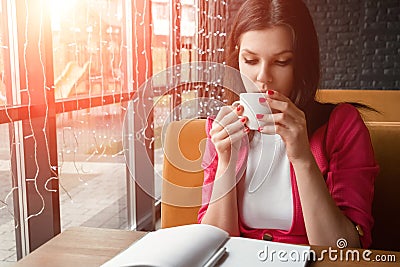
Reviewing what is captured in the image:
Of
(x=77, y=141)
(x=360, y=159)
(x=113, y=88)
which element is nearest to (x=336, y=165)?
→ (x=360, y=159)

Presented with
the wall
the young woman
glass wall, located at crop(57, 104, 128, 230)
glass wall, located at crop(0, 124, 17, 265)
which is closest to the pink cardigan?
the young woman

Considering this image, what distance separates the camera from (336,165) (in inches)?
39.8

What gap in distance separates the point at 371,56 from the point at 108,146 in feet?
9.42

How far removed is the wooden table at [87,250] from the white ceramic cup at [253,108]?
247mm

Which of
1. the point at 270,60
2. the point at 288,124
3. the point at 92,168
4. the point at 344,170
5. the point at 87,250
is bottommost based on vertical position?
the point at 92,168

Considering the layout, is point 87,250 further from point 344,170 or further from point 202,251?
point 344,170

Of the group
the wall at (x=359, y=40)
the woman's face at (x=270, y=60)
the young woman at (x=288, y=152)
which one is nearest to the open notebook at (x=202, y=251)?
the young woman at (x=288, y=152)

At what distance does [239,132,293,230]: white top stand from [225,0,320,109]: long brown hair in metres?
0.12

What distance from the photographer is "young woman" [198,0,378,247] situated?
96 centimetres

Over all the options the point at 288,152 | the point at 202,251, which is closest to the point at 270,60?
the point at 288,152

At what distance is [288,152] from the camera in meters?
0.97

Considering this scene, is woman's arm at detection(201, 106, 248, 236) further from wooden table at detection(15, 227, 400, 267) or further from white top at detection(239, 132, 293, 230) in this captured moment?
wooden table at detection(15, 227, 400, 267)

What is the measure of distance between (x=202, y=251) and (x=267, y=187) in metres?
0.37

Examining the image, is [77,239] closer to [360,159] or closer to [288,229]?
[288,229]
